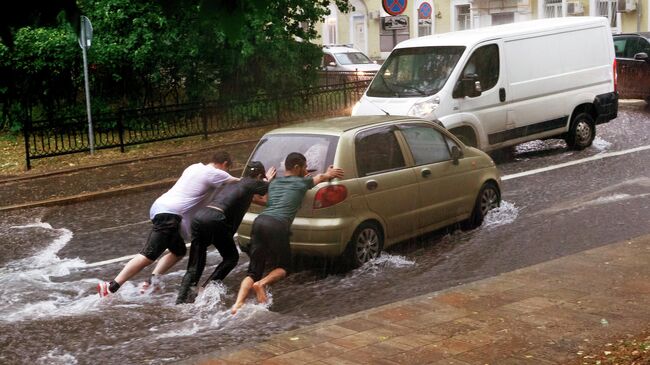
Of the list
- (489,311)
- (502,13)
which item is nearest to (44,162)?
(489,311)

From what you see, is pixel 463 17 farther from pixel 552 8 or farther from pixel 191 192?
pixel 191 192

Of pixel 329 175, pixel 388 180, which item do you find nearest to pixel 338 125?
pixel 388 180

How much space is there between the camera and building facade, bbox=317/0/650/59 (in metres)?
32.7

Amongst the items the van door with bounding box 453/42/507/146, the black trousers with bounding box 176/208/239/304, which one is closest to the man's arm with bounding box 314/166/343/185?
the black trousers with bounding box 176/208/239/304

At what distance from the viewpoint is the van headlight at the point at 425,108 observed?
46.0 ft

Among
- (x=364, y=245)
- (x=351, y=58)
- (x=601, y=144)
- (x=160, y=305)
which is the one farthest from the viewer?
(x=351, y=58)

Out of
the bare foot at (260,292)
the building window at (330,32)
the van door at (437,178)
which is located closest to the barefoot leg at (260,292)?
the bare foot at (260,292)

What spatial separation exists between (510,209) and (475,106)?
3214mm

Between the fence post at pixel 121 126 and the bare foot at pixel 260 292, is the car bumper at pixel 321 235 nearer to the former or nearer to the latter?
the bare foot at pixel 260 292

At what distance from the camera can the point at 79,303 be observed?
28.6 ft

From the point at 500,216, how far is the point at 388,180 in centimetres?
227

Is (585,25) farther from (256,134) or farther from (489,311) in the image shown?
(489,311)

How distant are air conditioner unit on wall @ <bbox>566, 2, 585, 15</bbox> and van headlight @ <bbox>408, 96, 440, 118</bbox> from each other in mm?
22068

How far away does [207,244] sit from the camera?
8633mm
